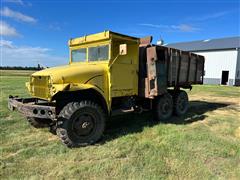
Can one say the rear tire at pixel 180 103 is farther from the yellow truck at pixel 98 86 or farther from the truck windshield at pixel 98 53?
the truck windshield at pixel 98 53

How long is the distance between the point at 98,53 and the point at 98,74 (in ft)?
2.85

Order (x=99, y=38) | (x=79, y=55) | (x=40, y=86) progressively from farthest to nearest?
(x=79, y=55)
(x=99, y=38)
(x=40, y=86)

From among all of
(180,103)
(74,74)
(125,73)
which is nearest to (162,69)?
(125,73)

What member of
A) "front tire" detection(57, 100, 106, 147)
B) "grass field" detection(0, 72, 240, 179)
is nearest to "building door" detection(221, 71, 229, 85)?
"grass field" detection(0, 72, 240, 179)

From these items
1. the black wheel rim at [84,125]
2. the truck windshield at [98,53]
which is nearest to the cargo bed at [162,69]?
the truck windshield at [98,53]

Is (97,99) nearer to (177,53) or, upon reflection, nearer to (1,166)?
(1,166)

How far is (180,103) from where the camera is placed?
9.71 metres

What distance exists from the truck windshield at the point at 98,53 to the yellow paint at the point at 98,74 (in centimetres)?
11

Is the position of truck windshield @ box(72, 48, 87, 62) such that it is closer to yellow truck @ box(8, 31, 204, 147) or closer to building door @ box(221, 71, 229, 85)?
yellow truck @ box(8, 31, 204, 147)

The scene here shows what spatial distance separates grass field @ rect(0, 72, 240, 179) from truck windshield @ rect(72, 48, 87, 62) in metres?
2.24

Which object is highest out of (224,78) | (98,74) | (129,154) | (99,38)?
(99,38)

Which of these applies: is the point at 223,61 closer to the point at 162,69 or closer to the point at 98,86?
the point at 162,69

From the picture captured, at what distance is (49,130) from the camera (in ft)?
23.1

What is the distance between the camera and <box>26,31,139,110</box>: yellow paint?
5.60 meters
